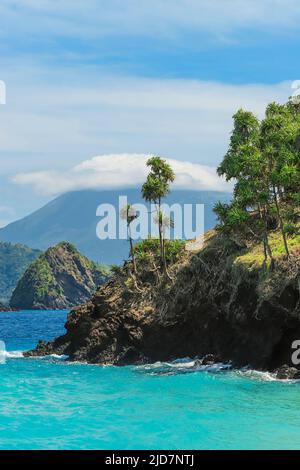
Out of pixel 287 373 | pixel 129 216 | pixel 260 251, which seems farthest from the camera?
pixel 129 216

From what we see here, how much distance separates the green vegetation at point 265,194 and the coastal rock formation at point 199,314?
1.17 metres

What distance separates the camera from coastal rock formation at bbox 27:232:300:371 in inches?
1779

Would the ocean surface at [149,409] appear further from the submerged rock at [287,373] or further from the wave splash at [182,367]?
the submerged rock at [287,373]

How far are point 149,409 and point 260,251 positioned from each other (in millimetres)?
20122

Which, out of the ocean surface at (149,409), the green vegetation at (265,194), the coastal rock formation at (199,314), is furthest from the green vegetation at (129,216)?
the ocean surface at (149,409)

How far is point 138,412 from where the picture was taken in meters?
33.4

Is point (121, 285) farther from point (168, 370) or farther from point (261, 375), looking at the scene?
point (261, 375)

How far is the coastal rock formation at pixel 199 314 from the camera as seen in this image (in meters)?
45.2

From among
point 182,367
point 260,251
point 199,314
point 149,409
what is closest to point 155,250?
point 199,314

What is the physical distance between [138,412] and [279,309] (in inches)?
596

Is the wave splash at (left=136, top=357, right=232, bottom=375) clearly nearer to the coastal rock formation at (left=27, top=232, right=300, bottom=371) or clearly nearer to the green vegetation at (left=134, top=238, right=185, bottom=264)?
the coastal rock formation at (left=27, top=232, right=300, bottom=371)

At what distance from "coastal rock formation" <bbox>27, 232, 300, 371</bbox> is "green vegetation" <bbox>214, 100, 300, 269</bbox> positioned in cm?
117

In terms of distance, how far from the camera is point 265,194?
47.9 meters

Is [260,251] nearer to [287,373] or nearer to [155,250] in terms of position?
[287,373]
